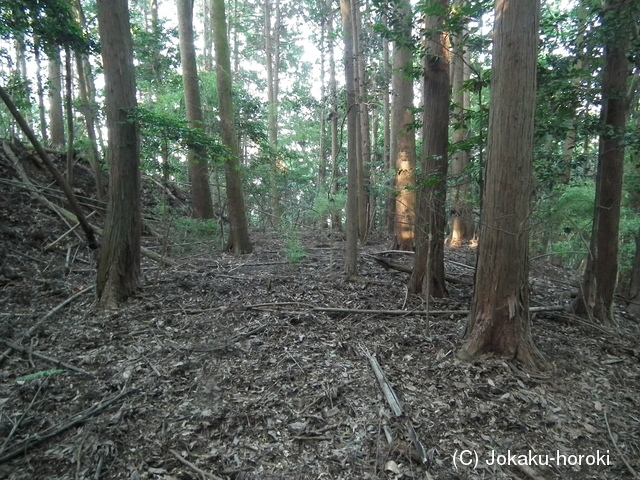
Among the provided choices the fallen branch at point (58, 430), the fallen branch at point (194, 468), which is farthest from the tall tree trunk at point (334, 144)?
the fallen branch at point (194, 468)

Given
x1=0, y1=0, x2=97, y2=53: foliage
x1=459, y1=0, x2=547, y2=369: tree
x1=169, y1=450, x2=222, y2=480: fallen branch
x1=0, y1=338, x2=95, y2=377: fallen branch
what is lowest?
x1=169, y1=450, x2=222, y2=480: fallen branch

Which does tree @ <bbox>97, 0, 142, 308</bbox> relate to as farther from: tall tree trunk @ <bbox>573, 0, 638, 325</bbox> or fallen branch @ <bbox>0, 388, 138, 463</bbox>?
tall tree trunk @ <bbox>573, 0, 638, 325</bbox>

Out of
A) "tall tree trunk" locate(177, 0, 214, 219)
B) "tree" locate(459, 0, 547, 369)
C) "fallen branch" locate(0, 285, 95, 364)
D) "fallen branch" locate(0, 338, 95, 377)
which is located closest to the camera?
"tree" locate(459, 0, 547, 369)

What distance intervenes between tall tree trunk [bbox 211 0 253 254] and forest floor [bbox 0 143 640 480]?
2.81m

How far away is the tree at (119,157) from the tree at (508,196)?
15.8 ft

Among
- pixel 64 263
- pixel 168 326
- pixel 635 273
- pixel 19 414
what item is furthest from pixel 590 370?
pixel 64 263

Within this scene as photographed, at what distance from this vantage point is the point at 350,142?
6777 mm

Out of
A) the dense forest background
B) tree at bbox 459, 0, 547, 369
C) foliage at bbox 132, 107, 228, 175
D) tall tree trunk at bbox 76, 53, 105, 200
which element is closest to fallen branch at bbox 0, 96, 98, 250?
the dense forest background

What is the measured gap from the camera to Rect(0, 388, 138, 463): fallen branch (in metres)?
2.91

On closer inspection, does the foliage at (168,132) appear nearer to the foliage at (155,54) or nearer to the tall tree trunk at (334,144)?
the tall tree trunk at (334,144)

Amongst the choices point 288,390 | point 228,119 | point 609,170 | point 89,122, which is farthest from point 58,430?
point 89,122

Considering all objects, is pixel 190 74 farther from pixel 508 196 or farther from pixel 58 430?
pixel 58 430

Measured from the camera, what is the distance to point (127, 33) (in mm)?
5504

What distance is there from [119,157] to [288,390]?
4.14m
